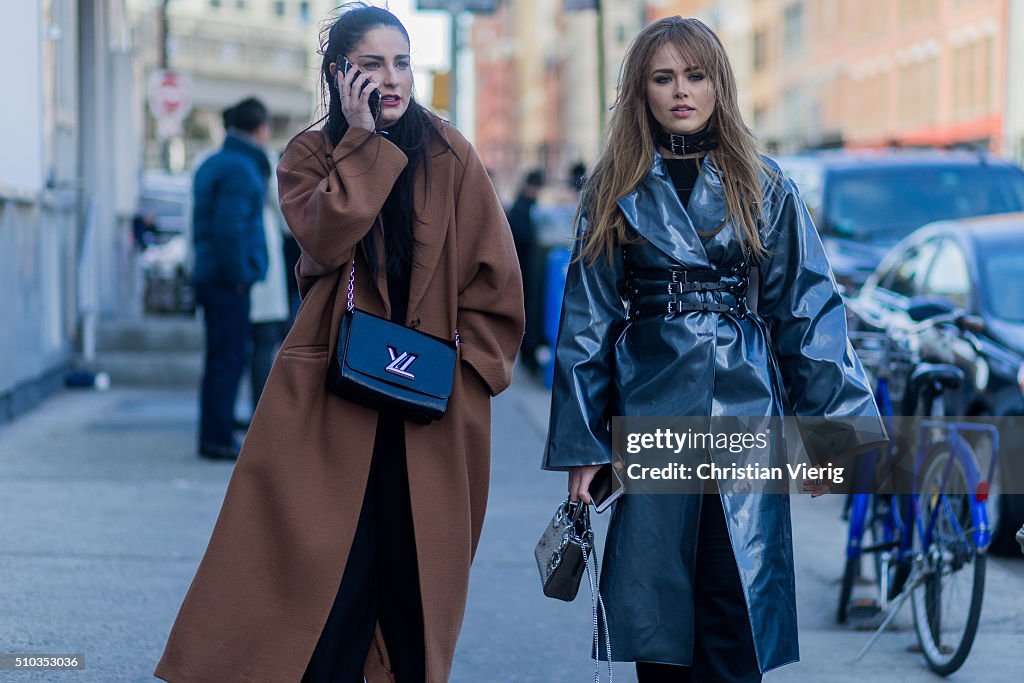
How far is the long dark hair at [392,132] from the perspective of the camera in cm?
370

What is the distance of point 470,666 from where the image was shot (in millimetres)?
5254

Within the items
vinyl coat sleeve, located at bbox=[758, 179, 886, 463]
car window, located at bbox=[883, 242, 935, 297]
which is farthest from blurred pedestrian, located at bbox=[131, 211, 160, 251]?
vinyl coat sleeve, located at bbox=[758, 179, 886, 463]

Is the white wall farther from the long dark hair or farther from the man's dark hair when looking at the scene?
the long dark hair

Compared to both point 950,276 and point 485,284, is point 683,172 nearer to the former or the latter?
point 485,284

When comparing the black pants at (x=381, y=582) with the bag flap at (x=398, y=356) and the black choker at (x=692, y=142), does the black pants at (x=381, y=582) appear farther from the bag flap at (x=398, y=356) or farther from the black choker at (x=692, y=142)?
the black choker at (x=692, y=142)

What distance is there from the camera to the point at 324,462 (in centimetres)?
370

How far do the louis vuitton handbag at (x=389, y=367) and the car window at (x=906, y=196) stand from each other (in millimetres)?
8830

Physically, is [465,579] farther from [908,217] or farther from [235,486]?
[908,217]

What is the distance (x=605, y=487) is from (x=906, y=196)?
357 inches

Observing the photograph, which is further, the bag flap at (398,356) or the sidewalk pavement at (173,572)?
the sidewalk pavement at (173,572)

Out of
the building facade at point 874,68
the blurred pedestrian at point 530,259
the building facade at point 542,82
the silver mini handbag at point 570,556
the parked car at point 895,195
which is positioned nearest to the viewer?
the silver mini handbag at point 570,556

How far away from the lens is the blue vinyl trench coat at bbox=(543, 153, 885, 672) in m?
3.66

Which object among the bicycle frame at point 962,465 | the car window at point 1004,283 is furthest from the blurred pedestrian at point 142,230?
the bicycle frame at point 962,465

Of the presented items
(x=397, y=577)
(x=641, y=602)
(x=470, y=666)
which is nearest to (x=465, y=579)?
(x=397, y=577)
